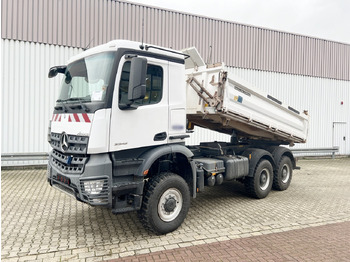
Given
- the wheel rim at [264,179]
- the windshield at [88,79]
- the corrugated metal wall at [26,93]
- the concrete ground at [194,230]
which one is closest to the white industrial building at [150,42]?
the corrugated metal wall at [26,93]

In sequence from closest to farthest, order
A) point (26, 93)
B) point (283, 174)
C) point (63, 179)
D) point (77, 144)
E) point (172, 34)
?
point (77, 144)
point (63, 179)
point (283, 174)
point (26, 93)
point (172, 34)

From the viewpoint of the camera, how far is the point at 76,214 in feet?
18.7

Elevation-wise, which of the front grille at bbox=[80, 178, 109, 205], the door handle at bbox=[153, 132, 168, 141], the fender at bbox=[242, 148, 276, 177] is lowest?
the front grille at bbox=[80, 178, 109, 205]

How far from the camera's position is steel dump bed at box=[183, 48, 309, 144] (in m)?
5.86

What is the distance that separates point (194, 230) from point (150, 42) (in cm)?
881

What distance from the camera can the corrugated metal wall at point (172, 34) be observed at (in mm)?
10414

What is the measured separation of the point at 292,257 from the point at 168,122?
273 centimetres

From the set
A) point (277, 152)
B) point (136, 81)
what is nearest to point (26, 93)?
point (136, 81)

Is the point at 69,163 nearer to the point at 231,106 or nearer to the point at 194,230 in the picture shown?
the point at 194,230

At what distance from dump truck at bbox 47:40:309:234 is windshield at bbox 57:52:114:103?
0.06 feet

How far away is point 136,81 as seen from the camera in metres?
4.04

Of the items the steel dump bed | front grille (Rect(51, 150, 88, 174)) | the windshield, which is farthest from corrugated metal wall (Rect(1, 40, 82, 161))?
front grille (Rect(51, 150, 88, 174))

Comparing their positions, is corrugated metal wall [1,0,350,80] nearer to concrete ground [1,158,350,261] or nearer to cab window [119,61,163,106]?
concrete ground [1,158,350,261]

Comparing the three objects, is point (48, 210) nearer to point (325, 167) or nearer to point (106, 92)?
point (106, 92)
